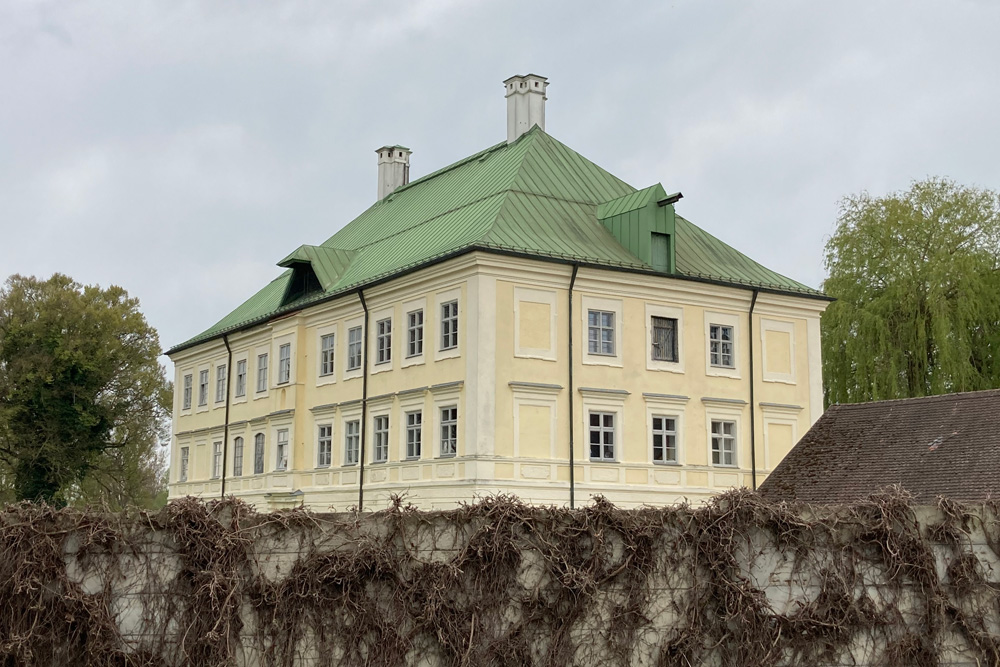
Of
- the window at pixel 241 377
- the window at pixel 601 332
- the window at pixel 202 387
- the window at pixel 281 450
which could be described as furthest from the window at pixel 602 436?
the window at pixel 202 387

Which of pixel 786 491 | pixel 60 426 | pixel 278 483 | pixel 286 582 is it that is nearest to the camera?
pixel 286 582

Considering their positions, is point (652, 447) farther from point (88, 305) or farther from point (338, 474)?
point (88, 305)

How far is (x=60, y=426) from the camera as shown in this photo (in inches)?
2233

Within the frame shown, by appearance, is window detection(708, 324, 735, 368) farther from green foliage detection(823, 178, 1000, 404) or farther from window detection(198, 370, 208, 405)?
window detection(198, 370, 208, 405)

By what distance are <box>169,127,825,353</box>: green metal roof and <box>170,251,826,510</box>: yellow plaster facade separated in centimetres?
59

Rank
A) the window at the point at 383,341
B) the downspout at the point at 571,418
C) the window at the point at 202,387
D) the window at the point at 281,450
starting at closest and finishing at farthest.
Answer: the downspout at the point at 571,418
the window at the point at 383,341
the window at the point at 281,450
the window at the point at 202,387

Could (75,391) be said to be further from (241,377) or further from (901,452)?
(901,452)

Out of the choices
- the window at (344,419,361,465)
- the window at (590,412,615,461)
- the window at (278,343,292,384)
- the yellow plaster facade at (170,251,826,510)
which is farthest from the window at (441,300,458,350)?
the window at (278,343,292,384)

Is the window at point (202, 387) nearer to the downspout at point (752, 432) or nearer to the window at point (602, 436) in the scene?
the window at point (602, 436)

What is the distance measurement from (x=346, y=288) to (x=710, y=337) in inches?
441

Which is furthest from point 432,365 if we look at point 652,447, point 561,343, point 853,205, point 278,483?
point 853,205

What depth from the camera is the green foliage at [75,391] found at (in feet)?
183

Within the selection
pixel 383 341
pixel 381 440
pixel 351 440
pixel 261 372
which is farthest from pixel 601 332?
pixel 261 372

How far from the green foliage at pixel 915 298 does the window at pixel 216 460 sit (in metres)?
22.9
